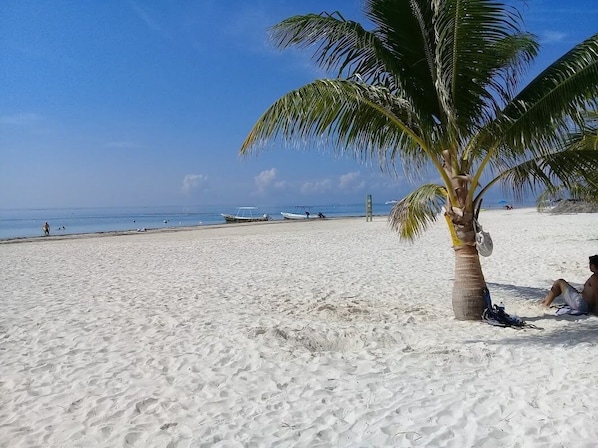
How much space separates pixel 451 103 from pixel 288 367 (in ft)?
12.2

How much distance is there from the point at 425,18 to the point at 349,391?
474 cm

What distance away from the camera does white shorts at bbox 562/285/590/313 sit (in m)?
6.62

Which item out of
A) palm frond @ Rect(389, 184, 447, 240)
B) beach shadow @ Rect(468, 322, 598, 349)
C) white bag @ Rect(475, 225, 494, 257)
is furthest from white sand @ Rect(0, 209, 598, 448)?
A: palm frond @ Rect(389, 184, 447, 240)

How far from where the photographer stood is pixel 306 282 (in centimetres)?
1016

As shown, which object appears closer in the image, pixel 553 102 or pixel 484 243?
pixel 553 102

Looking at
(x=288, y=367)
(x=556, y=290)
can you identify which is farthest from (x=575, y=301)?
(x=288, y=367)

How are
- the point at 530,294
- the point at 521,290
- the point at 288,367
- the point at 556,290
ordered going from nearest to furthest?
the point at 288,367, the point at 556,290, the point at 530,294, the point at 521,290

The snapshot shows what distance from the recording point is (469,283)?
6.51 m

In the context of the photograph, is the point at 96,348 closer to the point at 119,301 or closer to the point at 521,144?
the point at 119,301

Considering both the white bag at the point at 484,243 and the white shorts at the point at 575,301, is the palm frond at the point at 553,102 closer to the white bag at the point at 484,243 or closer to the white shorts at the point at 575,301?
the white bag at the point at 484,243

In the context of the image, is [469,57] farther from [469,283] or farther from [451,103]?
[469,283]

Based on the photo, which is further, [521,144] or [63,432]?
[521,144]

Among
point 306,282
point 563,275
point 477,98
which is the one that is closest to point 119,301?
point 306,282

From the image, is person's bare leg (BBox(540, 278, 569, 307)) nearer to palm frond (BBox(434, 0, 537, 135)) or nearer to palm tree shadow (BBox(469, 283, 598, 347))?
palm tree shadow (BBox(469, 283, 598, 347))
